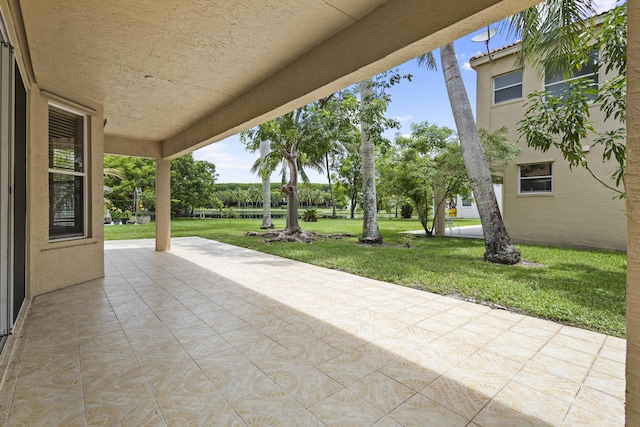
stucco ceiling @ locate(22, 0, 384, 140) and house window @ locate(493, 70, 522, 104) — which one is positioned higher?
house window @ locate(493, 70, 522, 104)

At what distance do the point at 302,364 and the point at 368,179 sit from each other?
8.74 meters

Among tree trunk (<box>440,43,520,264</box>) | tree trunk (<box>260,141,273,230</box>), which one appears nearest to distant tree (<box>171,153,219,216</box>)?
tree trunk (<box>260,141,273,230</box>)

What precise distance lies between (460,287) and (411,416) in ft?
11.9

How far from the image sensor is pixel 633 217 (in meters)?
1.32

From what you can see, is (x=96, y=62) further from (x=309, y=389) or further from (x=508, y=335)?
(x=508, y=335)

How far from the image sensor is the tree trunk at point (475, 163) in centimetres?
794

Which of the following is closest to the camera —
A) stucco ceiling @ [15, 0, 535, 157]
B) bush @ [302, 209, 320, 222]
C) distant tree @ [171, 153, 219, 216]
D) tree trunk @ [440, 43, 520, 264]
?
stucco ceiling @ [15, 0, 535, 157]

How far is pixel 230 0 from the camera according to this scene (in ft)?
8.98

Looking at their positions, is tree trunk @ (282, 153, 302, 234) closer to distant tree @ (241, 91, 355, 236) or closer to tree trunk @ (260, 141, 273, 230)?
distant tree @ (241, 91, 355, 236)

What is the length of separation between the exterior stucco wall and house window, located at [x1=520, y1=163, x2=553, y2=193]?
12241mm

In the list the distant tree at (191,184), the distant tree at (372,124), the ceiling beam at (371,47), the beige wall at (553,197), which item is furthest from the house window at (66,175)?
the distant tree at (191,184)

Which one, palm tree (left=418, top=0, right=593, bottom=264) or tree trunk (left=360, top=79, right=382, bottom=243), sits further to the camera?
tree trunk (left=360, top=79, right=382, bottom=243)

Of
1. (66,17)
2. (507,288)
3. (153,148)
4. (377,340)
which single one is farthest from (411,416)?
(153,148)

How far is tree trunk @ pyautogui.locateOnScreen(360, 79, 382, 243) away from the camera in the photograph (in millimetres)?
10703
